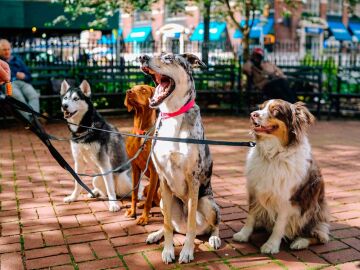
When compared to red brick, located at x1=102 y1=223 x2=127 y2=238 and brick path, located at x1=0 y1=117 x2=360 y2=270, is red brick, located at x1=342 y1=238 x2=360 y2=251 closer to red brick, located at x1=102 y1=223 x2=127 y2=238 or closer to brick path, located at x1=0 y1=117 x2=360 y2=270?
brick path, located at x1=0 y1=117 x2=360 y2=270

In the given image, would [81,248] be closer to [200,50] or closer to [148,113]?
[148,113]

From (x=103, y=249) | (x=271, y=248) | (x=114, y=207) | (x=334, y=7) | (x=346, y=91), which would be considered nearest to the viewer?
(x=271, y=248)

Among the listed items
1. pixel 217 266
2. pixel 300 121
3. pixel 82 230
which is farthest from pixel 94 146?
pixel 300 121

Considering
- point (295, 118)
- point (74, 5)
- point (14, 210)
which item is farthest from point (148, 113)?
point (74, 5)

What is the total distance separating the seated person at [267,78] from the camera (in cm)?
1034

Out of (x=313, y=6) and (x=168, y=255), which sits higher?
(x=313, y=6)

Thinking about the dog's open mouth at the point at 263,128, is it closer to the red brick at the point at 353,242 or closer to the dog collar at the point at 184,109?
the dog collar at the point at 184,109

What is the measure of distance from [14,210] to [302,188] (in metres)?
3.09

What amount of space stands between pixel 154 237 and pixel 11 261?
3.96 ft

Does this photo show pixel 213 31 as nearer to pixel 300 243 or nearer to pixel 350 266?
pixel 300 243

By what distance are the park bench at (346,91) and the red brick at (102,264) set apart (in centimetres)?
928

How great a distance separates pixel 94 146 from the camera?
15.6ft

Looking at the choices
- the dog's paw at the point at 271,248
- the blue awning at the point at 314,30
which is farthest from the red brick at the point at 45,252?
the blue awning at the point at 314,30

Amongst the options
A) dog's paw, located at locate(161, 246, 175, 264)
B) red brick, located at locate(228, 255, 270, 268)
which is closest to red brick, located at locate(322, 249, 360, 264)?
red brick, located at locate(228, 255, 270, 268)
